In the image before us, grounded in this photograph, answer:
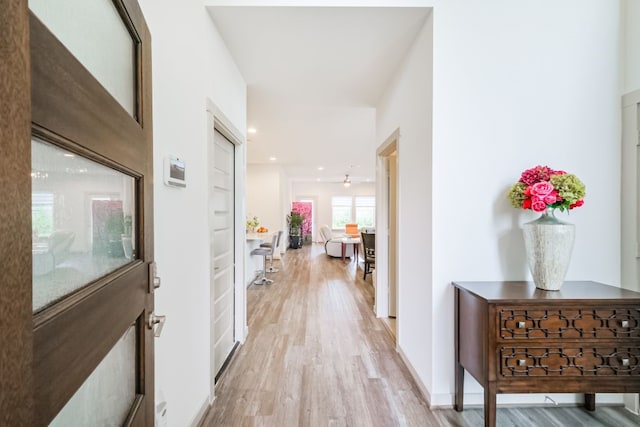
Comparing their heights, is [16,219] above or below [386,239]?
above

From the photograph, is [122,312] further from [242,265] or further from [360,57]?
[360,57]

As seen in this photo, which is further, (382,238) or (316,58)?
(382,238)

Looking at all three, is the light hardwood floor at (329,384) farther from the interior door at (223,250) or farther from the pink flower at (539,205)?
the pink flower at (539,205)

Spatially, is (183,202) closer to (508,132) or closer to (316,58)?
(316,58)

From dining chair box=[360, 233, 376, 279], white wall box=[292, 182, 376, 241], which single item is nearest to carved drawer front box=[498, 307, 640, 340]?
dining chair box=[360, 233, 376, 279]

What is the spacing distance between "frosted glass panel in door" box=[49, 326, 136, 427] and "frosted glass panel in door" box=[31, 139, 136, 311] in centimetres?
25

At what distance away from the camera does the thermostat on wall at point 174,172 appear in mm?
1473

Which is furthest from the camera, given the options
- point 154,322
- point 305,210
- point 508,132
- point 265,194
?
point 305,210

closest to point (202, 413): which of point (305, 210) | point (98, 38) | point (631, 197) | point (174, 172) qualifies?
point (174, 172)

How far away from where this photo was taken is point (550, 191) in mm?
1723

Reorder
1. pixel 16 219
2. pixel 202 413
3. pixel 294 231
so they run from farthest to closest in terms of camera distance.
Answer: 1. pixel 294 231
2. pixel 202 413
3. pixel 16 219

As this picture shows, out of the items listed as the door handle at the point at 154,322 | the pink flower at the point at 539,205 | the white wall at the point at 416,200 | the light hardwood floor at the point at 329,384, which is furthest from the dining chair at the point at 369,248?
the door handle at the point at 154,322

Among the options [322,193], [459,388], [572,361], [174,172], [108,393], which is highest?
[322,193]

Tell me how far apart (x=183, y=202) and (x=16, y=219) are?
1.32 metres
